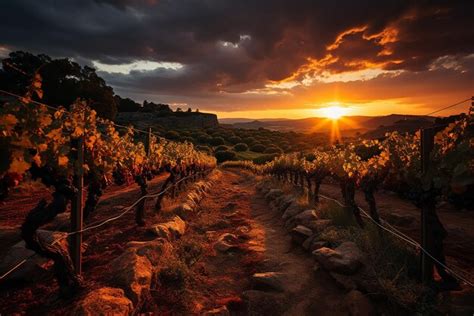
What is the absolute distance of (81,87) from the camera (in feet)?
136

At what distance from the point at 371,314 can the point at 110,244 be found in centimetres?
528

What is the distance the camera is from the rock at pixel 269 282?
212 inches

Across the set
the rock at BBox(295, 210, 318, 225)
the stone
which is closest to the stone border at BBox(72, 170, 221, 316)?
the rock at BBox(295, 210, 318, 225)

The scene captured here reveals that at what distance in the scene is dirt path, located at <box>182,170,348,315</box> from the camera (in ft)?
16.1

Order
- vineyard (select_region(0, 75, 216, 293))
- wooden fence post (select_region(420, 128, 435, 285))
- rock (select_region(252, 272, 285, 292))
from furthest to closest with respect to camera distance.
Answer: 1. rock (select_region(252, 272, 285, 292))
2. wooden fence post (select_region(420, 128, 435, 285))
3. vineyard (select_region(0, 75, 216, 293))

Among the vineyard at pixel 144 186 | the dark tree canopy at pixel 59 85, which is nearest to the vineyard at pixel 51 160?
the vineyard at pixel 144 186

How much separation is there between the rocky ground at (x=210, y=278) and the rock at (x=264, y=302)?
0.7 inches

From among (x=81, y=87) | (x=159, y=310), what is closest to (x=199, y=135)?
(x=81, y=87)

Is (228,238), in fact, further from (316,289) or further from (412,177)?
(412,177)

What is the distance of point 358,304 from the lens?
14.8 ft

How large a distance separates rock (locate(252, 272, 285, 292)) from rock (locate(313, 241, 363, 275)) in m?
0.89

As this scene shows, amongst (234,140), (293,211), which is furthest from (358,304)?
(234,140)

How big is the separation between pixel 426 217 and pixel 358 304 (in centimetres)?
180

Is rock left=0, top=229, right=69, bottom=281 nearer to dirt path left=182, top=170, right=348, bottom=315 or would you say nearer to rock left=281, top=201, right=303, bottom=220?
dirt path left=182, top=170, right=348, bottom=315
